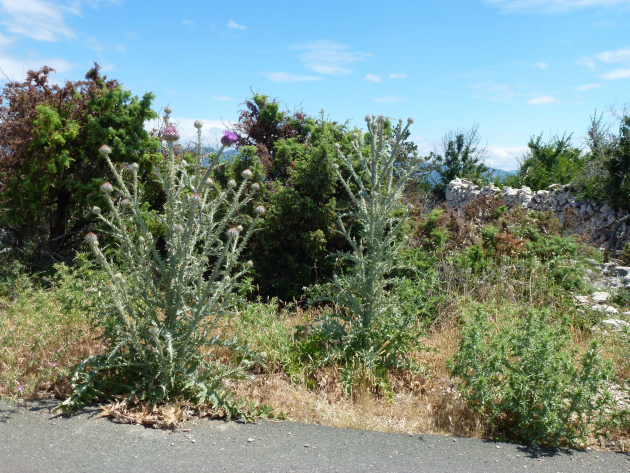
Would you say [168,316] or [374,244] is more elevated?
[374,244]

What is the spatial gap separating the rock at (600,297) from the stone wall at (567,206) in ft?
11.1

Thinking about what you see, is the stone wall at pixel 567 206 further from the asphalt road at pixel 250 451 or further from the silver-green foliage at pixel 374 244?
the asphalt road at pixel 250 451

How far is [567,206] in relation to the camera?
11.1 meters

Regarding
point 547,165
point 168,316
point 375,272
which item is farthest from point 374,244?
point 547,165

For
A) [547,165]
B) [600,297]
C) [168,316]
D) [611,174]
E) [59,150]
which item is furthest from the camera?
[547,165]

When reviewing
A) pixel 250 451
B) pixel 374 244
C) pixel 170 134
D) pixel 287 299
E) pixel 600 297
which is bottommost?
pixel 250 451

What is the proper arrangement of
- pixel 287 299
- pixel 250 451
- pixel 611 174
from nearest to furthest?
pixel 250 451
pixel 287 299
pixel 611 174

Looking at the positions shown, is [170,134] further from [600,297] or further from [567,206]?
[567,206]

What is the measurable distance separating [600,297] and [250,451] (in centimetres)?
470

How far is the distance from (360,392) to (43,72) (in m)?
6.50

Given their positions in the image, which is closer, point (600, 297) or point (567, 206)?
point (600, 297)

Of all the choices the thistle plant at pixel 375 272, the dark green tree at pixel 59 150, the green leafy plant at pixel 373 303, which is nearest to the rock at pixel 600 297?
the green leafy plant at pixel 373 303

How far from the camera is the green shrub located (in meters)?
3.17

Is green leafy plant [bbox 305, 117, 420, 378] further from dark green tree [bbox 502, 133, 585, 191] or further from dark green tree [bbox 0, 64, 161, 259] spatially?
dark green tree [bbox 502, 133, 585, 191]
